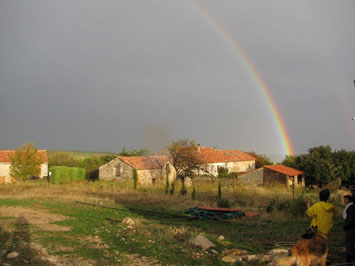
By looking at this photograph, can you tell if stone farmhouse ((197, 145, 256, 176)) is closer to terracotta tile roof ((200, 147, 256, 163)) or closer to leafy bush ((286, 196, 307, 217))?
terracotta tile roof ((200, 147, 256, 163))

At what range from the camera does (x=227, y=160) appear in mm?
55656

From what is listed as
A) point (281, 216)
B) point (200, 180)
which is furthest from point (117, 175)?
point (281, 216)

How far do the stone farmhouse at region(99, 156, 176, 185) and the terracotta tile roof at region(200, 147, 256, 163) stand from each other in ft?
39.4

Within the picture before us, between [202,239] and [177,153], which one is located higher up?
[177,153]

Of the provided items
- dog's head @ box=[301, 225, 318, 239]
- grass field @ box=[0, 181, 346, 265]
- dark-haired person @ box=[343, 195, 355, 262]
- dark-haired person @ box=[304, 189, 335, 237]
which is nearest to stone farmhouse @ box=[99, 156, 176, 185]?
grass field @ box=[0, 181, 346, 265]

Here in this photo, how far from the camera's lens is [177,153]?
133 ft

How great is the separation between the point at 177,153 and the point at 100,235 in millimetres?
30520

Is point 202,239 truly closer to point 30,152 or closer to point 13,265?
point 13,265

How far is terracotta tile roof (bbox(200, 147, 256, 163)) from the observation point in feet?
177

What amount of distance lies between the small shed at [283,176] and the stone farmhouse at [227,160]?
12125mm

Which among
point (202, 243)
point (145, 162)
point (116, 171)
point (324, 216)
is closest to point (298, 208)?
point (202, 243)

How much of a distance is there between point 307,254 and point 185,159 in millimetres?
35005

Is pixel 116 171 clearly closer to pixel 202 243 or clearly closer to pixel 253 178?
pixel 253 178

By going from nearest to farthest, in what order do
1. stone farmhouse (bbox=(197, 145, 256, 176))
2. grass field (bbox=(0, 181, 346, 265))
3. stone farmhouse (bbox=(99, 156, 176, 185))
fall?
grass field (bbox=(0, 181, 346, 265)) < stone farmhouse (bbox=(99, 156, 176, 185)) < stone farmhouse (bbox=(197, 145, 256, 176))
